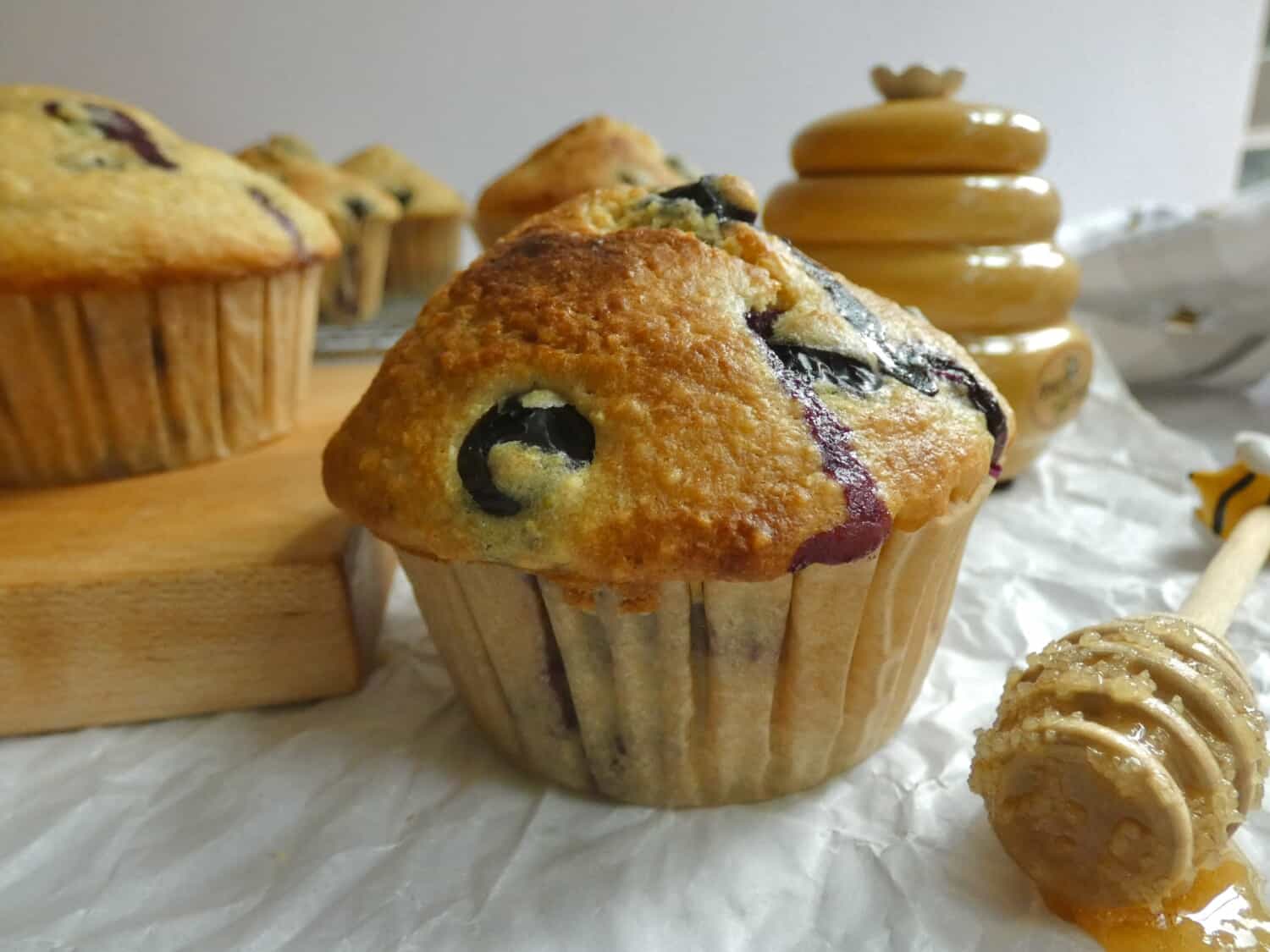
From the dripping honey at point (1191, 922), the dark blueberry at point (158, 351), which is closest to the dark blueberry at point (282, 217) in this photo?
the dark blueberry at point (158, 351)

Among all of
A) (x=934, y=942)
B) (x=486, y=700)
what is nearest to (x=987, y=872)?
(x=934, y=942)

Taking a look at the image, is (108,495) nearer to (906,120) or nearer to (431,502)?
(431,502)

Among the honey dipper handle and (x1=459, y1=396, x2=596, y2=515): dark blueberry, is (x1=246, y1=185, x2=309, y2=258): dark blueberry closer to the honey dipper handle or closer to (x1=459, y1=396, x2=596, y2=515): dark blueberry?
(x1=459, y1=396, x2=596, y2=515): dark blueberry

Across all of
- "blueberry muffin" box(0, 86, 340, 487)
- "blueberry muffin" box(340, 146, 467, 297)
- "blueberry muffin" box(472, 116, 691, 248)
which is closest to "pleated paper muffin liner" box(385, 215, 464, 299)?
"blueberry muffin" box(340, 146, 467, 297)

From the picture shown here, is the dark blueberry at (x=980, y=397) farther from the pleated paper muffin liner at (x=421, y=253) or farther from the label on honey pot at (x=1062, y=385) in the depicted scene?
the pleated paper muffin liner at (x=421, y=253)

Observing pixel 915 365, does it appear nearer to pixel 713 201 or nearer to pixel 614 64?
pixel 713 201

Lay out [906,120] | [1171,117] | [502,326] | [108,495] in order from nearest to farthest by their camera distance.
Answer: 1. [502,326]
2. [108,495]
3. [906,120]
4. [1171,117]
